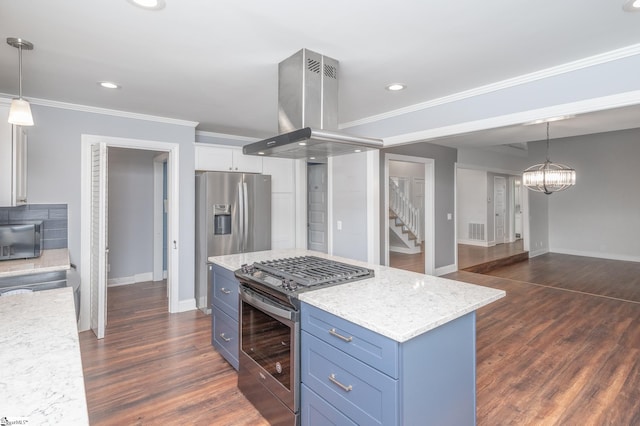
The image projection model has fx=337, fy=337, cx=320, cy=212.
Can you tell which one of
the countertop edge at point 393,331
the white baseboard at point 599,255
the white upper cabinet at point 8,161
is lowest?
the white baseboard at point 599,255

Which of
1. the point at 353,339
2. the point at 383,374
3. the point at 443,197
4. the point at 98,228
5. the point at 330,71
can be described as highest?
the point at 330,71

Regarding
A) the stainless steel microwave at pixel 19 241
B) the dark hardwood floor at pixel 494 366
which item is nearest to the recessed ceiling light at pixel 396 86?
the dark hardwood floor at pixel 494 366

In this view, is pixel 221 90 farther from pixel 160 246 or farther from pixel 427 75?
pixel 160 246

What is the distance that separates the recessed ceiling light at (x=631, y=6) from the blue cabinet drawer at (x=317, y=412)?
2.50m

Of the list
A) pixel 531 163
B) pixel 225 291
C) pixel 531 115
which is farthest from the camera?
pixel 531 163

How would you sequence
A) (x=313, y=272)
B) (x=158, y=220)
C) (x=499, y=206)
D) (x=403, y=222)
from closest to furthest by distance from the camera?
1. (x=313, y=272)
2. (x=158, y=220)
3. (x=403, y=222)
4. (x=499, y=206)

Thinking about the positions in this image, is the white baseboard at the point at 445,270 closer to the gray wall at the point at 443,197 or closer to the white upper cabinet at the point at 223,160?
the gray wall at the point at 443,197

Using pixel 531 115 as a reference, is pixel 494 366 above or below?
below

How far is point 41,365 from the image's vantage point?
103cm

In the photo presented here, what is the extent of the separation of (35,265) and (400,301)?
290 centimetres

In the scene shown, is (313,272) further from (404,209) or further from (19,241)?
(404,209)

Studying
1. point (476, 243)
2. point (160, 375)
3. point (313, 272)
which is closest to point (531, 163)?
point (476, 243)

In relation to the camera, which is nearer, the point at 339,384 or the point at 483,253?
the point at 339,384

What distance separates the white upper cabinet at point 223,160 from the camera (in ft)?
14.3
